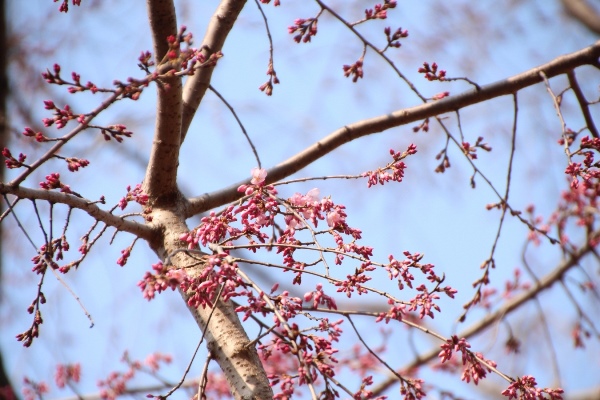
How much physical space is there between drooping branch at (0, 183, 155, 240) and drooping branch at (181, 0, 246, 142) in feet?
1.69

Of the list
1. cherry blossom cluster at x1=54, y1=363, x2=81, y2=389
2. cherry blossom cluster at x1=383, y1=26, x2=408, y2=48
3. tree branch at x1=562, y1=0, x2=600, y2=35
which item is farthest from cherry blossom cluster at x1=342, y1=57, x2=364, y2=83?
tree branch at x1=562, y1=0, x2=600, y2=35

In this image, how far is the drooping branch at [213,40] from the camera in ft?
7.91

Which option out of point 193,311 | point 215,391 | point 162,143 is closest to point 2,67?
point 215,391

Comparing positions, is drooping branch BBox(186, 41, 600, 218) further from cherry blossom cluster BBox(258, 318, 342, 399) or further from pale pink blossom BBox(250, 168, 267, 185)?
cherry blossom cluster BBox(258, 318, 342, 399)

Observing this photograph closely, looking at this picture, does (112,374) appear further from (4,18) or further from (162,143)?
(4,18)

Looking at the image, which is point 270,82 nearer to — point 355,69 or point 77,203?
point 355,69

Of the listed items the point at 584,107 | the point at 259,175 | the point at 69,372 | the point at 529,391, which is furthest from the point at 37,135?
the point at 69,372

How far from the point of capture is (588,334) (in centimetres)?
340

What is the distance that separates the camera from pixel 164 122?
2193 mm

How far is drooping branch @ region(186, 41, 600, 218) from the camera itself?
243 centimetres

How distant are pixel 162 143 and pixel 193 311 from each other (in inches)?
24.8

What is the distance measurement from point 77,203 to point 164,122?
496 mm

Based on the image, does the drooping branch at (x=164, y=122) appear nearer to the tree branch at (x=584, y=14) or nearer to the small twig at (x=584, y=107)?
the small twig at (x=584, y=107)

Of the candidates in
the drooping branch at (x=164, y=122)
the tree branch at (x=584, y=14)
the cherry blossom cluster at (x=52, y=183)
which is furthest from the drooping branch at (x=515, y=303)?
the cherry blossom cluster at (x=52, y=183)
